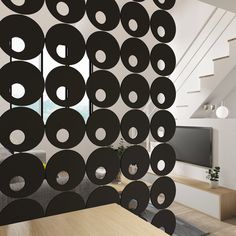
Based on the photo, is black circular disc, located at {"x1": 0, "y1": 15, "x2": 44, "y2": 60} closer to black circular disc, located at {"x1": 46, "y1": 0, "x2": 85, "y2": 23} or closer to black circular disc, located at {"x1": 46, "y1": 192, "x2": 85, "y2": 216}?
black circular disc, located at {"x1": 46, "y1": 0, "x2": 85, "y2": 23}

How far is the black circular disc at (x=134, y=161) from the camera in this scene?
72.0 inches

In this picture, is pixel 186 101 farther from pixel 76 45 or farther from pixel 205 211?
pixel 76 45

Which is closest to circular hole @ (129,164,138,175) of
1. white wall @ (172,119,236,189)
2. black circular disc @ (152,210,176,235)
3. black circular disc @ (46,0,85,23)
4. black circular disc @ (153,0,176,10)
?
black circular disc @ (152,210,176,235)

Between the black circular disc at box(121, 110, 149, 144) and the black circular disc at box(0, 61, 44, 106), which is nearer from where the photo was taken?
the black circular disc at box(0, 61, 44, 106)

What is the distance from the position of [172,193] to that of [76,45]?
1.33 metres

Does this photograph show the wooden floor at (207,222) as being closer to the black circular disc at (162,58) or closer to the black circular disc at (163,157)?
the black circular disc at (163,157)

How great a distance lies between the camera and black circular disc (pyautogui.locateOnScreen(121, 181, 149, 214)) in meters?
1.86

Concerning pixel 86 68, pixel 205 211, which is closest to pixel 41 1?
pixel 205 211

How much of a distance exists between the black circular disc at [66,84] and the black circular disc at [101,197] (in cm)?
61

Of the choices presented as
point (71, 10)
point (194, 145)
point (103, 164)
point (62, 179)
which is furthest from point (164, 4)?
point (194, 145)

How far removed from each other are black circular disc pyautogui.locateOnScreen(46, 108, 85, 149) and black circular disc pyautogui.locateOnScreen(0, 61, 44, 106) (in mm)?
165

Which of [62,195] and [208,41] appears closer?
[62,195]

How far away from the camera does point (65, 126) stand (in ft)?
5.27

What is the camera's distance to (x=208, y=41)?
3.77 metres
